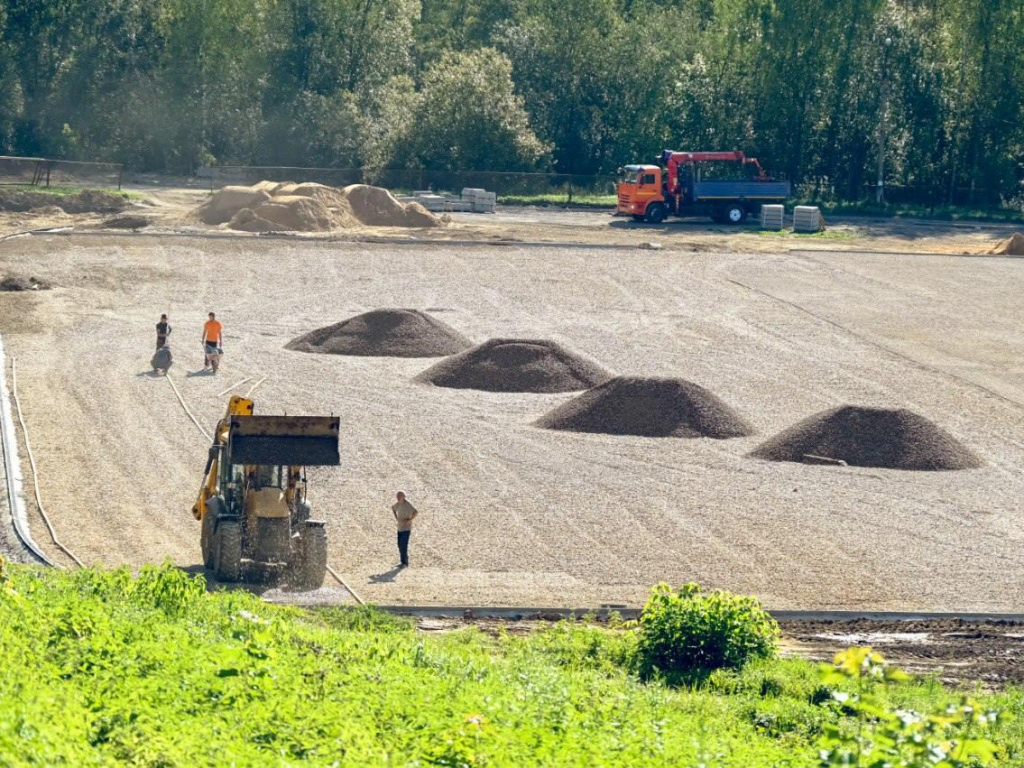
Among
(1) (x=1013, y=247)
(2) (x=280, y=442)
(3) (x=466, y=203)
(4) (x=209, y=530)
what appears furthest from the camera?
(3) (x=466, y=203)

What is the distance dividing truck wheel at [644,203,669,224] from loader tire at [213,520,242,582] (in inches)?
2036

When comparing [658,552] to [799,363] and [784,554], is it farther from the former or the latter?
[799,363]

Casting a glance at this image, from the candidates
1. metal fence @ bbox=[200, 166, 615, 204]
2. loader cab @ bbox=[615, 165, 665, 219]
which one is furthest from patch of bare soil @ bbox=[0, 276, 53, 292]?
metal fence @ bbox=[200, 166, 615, 204]

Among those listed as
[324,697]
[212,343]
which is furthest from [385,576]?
[212,343]

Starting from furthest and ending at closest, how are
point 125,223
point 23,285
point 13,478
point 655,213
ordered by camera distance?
point 655,213
point 125,223
point 23,285
point 13,478

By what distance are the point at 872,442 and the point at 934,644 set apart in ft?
34.1

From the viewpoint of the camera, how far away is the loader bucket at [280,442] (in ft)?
64.3

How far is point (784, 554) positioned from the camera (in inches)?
867

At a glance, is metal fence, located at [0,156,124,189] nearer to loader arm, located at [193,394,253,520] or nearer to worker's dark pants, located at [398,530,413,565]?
loader arm, located at [193,394,253,520]

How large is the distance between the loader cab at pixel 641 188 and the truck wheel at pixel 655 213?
0.18 m

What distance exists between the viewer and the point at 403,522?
20656 mm

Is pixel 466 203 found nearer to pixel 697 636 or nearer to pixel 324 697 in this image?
pixel 697 636

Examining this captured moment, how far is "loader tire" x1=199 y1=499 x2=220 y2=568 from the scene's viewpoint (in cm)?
1978

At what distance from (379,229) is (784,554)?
141 feet
